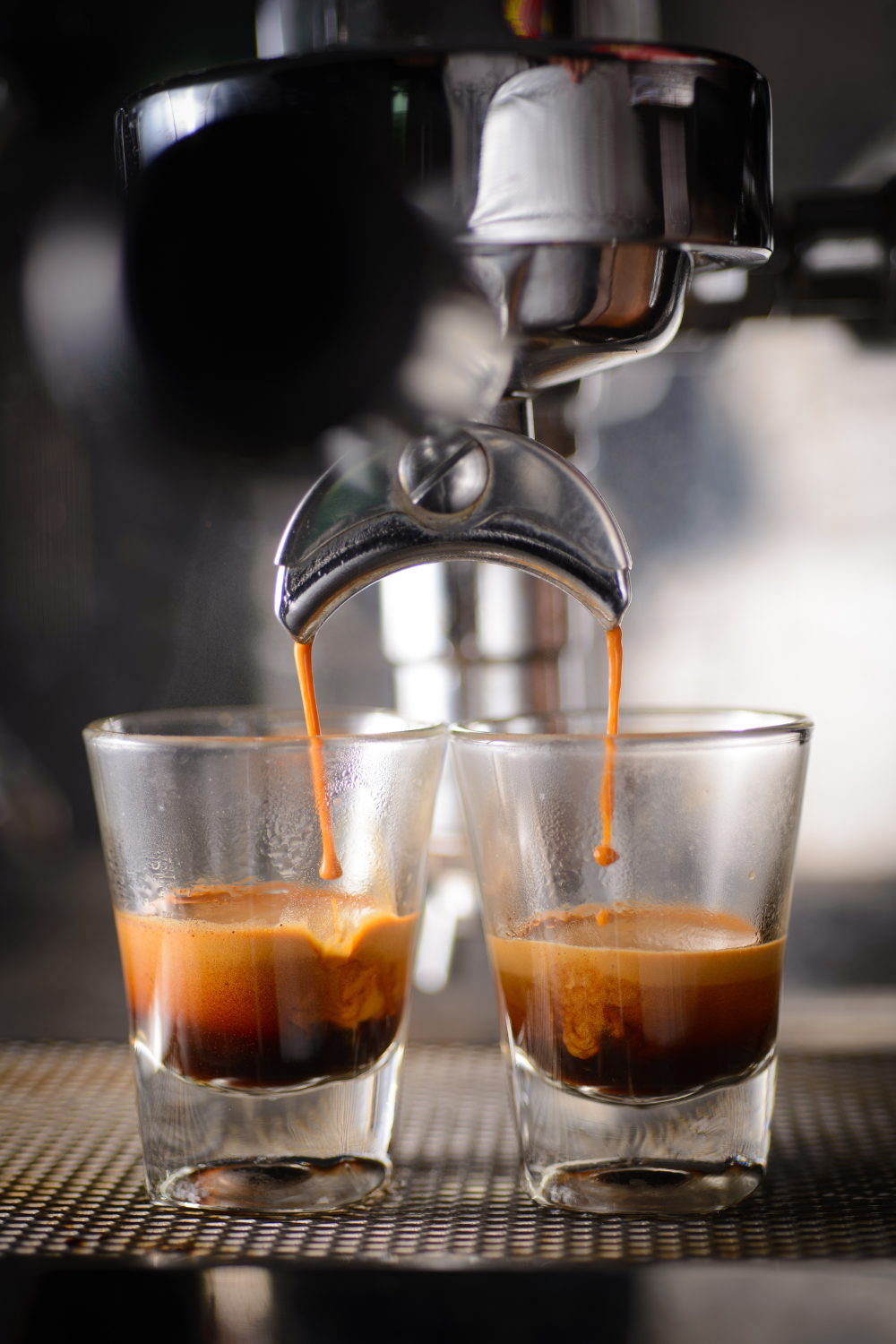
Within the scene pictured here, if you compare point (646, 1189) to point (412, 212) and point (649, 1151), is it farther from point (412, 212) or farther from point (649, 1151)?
point (412, 212)

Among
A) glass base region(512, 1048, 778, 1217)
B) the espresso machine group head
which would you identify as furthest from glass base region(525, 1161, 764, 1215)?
the espresso machine group head

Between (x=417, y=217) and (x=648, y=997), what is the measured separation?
219 millimetres

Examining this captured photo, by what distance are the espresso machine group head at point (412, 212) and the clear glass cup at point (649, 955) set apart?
118 millimetres

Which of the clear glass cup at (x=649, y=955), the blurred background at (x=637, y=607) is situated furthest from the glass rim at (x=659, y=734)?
the blurred background at (x=637, y=607)

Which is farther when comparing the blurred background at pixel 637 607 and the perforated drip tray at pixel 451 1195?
the blurred background at pixel 637 607

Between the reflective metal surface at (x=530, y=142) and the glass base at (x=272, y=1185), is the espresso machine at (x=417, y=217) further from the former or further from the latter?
the glass base at (x=272, y=1185)

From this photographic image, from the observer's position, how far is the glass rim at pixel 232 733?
39 centimetres

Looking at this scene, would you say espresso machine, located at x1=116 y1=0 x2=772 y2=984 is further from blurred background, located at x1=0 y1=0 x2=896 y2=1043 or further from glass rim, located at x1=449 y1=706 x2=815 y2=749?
blurred background, located at x1=0 y1=0 x2=896 y2=1043

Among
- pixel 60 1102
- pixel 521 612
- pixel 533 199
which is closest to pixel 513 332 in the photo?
pixel 533 199

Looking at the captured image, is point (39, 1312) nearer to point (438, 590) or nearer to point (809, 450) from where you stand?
point (438, 590)

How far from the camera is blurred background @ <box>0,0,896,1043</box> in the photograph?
55 cm

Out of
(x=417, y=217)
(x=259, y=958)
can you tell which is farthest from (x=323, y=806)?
(x=417, y=217)

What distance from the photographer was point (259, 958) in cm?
39

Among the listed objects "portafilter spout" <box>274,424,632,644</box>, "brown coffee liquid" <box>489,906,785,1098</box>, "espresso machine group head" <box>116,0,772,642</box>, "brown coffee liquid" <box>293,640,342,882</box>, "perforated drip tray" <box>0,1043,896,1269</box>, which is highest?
"espresso machine group head" <box>116,0,772,642</box>
